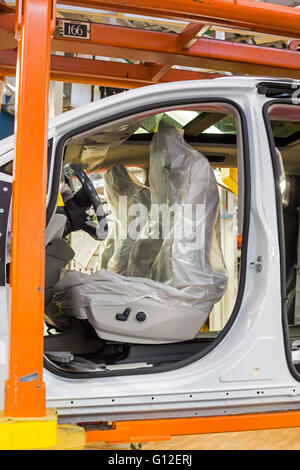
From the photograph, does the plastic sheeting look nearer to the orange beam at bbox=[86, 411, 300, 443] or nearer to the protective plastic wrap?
the orange beam at bbox=[86, 411, 300, 443]

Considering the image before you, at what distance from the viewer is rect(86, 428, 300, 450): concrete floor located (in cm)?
413

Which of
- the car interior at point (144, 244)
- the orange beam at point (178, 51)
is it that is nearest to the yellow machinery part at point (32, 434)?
the car interior at point (144, 244)

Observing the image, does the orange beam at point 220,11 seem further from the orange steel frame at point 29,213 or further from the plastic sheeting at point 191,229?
the plastic sheeting at point 191,229

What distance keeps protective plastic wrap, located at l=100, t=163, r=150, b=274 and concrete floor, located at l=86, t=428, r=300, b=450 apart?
1.27 meters

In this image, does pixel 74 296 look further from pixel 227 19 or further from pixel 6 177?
pixel 227 19

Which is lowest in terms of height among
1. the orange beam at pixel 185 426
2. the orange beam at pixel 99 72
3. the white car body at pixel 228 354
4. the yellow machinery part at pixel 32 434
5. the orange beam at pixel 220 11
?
the orange beam at pixel 185 426

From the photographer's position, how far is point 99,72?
396cm

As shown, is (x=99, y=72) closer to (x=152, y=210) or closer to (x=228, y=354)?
(x=152, y=210)

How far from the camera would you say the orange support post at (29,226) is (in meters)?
2.18

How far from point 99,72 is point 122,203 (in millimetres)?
906

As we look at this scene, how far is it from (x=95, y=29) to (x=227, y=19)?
98cm

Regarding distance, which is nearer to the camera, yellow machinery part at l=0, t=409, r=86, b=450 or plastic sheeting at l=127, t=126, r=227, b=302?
yellow machinery part at l=0, t=409, r=86, b=450

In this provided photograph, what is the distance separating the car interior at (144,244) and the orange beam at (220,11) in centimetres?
46

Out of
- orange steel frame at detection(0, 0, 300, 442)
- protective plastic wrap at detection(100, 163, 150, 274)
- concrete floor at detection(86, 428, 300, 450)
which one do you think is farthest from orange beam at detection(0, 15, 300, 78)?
concrete floor at detection(86, 428, 300, 450)
